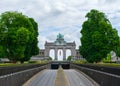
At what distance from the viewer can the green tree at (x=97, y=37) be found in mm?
97375

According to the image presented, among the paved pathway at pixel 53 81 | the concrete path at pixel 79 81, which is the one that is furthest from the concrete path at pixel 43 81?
the concrete path at pixel 79 81

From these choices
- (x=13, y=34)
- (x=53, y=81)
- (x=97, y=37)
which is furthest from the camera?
(x=13, y=34)

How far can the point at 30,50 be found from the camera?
11550 centimetres

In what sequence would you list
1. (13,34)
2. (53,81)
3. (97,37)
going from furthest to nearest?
(13,34)
(97,37)
(53,81)

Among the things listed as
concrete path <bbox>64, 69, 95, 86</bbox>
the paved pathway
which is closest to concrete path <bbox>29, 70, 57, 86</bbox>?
the paved pathway

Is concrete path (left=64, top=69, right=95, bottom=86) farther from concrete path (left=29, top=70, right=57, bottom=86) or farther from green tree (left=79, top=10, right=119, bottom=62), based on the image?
green tree (left=79, top=10, right=119, bottom=62)

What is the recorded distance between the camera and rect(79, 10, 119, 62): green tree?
97375 mm

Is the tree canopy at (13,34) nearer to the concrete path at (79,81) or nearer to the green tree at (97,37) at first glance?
the green tree at (97,37)

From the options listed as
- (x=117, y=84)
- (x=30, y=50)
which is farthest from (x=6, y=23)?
(x=117, y=84)

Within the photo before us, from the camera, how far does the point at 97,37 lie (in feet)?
315

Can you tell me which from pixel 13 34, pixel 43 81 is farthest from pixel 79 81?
pixel 13 34

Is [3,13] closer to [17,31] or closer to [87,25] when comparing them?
[17,31]

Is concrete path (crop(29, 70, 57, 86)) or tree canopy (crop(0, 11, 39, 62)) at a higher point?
tree canopy (crop(0, 11, 39, 62))

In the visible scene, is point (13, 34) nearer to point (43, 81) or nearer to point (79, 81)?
point (43, 81)
